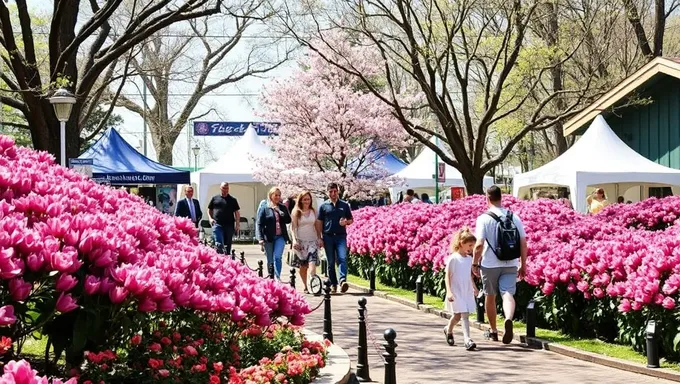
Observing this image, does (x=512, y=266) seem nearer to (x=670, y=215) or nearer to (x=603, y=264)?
(x=603, y=264)

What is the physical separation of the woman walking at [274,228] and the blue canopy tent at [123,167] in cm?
1073

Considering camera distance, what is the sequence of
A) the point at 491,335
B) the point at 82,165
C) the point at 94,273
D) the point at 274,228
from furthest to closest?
the point at 82,165
the point at 274,228
the point at 491,335
the point at 94,273

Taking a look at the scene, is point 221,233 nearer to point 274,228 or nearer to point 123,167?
point 274,228

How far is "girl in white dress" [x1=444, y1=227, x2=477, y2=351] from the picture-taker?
38.5 ft

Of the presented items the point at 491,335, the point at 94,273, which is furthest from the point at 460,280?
the point at 94,273

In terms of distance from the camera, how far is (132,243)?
20.8 ft

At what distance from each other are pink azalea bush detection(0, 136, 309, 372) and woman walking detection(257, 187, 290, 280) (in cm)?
1007

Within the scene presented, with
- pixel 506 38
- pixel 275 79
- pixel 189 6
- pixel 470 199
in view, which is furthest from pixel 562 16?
pixel 275 79

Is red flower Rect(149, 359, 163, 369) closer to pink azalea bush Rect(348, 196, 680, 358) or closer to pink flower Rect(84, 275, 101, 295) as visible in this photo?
pink flower Rect(84, 275, 101, 295)

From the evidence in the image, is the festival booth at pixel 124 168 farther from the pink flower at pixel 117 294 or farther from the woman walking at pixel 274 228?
the pink flower at pixel 117 294

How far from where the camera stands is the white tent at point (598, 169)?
2602 centimetres

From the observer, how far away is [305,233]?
17641 mm

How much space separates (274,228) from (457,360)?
7.64m

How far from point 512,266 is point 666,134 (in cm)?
1758
